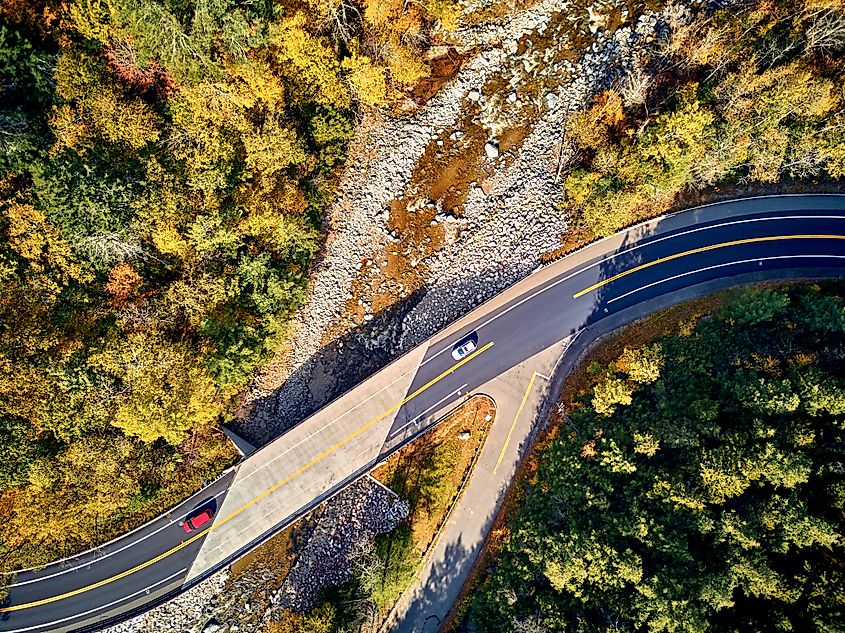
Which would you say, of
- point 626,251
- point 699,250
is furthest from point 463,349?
point 699,250

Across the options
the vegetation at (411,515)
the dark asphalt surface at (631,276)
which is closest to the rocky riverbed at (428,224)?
the vegetation at (411,515)

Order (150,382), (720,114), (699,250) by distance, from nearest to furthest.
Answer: (150,382), (720,114), (699,250)

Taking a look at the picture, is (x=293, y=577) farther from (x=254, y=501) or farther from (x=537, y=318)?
(x=537, y=318)

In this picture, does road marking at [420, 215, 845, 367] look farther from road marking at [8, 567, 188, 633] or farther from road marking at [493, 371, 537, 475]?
road marking at [8, 567, 188, 633]

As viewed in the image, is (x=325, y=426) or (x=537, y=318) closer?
(x=325, y=426)

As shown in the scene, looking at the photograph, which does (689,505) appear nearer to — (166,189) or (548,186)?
(548,186)

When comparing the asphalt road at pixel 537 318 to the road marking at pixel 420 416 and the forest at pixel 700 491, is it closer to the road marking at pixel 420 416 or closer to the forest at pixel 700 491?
the road marking at pixel 420 416
